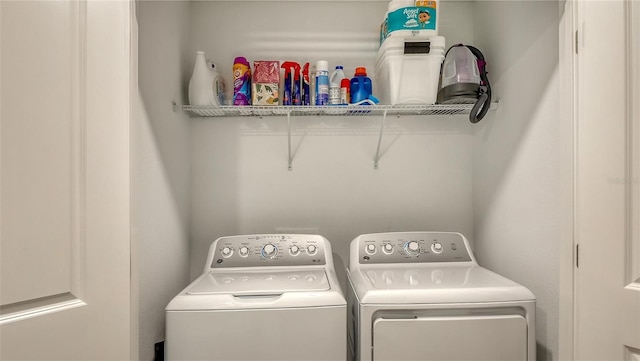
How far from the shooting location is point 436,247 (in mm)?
1837

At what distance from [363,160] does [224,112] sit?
901mm

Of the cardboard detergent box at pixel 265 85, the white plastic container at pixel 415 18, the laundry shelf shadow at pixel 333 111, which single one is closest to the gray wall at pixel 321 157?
the laundry shelf shadow at pixel 333 111

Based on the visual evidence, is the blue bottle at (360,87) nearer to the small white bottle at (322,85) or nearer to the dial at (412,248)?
the small white bottle at (322,85)

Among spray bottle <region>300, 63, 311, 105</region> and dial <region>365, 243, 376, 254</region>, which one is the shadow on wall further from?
spray bottle <region>300, 63, 311, 105</region>

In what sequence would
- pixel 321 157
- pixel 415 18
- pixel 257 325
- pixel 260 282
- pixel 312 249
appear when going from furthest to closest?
pixel 321 157 → pixel 312 249 → pixel 415 18 → pixel 260 282 → pixel 257 325

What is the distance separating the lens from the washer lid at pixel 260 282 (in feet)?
4.50

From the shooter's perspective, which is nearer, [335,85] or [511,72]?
[511,72]

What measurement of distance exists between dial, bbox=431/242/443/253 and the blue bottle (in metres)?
0.90

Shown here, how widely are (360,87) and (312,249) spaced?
3.10ft

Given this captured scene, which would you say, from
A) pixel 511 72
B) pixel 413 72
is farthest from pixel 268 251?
pixel 511 72

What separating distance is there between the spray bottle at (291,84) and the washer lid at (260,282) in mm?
941

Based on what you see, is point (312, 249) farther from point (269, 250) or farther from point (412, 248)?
point (412, 248)

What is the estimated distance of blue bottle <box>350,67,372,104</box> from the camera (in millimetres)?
1894

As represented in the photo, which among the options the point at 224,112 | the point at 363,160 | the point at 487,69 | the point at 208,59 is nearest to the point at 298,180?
the point at 363,160
